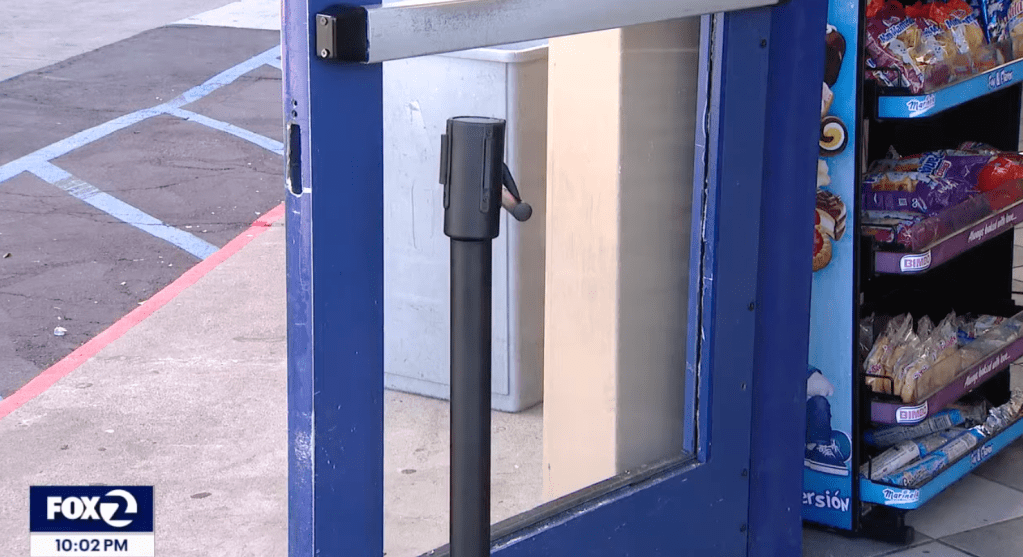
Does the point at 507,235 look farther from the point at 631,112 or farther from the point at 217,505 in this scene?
the point at 217,505

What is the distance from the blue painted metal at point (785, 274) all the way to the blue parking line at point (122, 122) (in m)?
5.68

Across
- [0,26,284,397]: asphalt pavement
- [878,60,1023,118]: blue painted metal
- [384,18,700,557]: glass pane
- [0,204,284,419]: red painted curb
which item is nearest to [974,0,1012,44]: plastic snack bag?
[878,60,1023,118]: blue painted metal

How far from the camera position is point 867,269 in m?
3.43

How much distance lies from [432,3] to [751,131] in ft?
3.34

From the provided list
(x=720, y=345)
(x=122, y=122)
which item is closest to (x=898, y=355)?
(x=720, y=345)

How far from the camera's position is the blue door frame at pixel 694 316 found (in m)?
2.18

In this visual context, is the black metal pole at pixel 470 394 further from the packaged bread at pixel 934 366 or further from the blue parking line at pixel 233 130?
the blue parking line at pixel 233 130

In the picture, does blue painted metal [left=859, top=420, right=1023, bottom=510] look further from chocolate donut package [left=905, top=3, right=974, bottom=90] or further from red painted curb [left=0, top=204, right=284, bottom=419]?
red painted curb [left=0, top=204, right=284, bottom=419]

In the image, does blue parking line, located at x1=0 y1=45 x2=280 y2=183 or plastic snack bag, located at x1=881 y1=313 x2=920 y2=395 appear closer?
plastic snack bag, located at x1=881 y1=313 x2=920 y2=395

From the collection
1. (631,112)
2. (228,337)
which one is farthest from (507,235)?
(228,337)

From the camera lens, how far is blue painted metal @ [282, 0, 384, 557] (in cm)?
213

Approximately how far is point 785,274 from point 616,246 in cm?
46

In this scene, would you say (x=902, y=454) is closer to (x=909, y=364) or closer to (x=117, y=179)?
(x=909, y=364)

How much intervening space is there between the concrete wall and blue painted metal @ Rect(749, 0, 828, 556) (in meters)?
0.22
